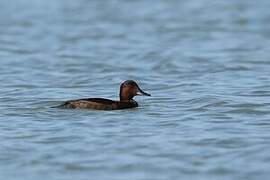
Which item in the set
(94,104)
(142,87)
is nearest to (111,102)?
(94,104)

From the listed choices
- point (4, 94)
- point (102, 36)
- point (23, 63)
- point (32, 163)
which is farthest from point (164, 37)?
point (32, 163)

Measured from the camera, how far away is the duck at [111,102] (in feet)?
41.8

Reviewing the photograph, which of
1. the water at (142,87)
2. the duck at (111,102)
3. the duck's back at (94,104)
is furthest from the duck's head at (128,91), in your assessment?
the duck's back at (94,104)

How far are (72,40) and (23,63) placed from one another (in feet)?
13.5

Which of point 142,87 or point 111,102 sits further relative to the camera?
point 142,87

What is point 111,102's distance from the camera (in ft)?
42.3

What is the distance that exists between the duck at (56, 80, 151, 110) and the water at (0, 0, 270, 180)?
0.12 m

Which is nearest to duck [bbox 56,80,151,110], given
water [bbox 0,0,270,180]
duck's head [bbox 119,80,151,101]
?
duck's head [bbox 119,80,151,101]

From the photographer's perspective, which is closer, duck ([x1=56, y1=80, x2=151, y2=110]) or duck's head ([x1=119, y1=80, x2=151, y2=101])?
duck ([x1=56, y1=80, x2=151, y2=110])

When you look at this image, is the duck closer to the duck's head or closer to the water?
the duck's head

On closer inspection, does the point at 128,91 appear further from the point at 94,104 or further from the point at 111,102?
the point at 94,104

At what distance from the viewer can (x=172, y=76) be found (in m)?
17.5

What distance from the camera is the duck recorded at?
1275 cm

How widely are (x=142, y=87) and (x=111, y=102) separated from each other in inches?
130
